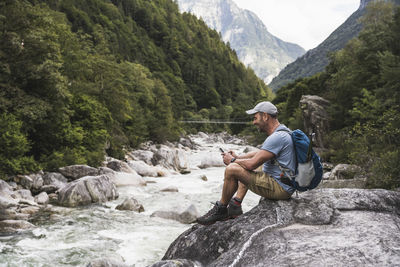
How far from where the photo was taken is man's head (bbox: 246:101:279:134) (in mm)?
4426

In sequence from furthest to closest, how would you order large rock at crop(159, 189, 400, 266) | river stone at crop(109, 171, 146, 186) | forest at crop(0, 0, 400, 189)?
river stone at crop(109, 171, 146, 186), forest at crop(0, 0, 400, 189), large rock at crop(159, 189, 400, 266)

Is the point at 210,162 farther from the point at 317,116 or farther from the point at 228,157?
the point at 228,157

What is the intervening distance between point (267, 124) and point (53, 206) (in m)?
9.04

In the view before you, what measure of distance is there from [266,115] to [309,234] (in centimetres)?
175

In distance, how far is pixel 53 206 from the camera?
34.8 ft

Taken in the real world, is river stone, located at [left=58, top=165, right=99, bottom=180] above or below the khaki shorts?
below

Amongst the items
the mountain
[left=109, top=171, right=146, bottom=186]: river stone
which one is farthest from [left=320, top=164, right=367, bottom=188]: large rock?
the mountain

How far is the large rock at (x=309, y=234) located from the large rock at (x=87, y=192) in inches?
294

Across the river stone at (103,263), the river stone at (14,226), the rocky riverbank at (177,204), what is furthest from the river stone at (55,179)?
the river stone at (103,263)

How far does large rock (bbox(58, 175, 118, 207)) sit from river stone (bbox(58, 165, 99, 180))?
85.9 inches

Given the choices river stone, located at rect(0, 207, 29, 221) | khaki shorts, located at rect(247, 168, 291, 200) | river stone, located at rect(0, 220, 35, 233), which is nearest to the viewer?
khaki shorts, located at rect(247, 168, 291, 200)

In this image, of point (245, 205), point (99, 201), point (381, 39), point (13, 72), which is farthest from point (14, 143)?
point (381, 39)

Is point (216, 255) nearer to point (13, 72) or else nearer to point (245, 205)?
point (245, 205)

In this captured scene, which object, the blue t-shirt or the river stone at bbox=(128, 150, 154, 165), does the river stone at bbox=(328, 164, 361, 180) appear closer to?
the blue t-shirt
